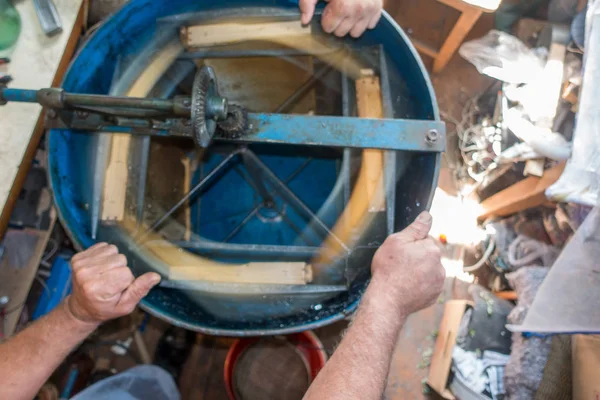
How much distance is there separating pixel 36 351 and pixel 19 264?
0.61 metres

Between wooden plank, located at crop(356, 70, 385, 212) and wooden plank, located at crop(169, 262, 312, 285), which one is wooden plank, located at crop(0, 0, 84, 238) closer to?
wooden plank, located at crop(169, 262, 312, 285)

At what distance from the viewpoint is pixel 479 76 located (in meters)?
2.46

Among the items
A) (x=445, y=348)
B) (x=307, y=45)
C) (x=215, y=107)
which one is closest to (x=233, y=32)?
(x=307, y=45)

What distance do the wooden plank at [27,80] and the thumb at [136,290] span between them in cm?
67

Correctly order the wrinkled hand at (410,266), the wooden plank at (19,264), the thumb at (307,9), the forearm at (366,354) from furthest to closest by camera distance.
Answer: the wooden plank at (19,264) → the thumb at (307,9) → the wrinkled hand at (410,266) → the forearm at (366,354)

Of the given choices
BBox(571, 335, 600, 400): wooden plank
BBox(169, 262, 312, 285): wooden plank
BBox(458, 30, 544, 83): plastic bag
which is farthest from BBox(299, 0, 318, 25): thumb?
BBox(571, 335, 600, 400): wooden plank

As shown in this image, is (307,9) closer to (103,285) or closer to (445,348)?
(103,285)

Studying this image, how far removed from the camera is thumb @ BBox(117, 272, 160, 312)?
1.19 meters

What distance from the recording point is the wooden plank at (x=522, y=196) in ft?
5.03

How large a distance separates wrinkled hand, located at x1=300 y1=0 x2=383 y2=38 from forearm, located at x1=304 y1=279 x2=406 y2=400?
80cm

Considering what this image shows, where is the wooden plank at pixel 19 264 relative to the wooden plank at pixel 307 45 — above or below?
below

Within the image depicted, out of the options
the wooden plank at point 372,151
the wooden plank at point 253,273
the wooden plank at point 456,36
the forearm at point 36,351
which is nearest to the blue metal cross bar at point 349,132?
the wooden plank at point 372,151

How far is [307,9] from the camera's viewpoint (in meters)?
1.37

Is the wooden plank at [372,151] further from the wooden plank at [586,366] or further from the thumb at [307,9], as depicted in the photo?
the wooden plank at [586,366]
